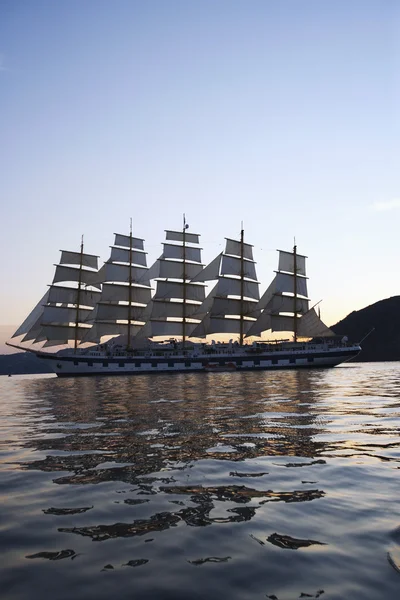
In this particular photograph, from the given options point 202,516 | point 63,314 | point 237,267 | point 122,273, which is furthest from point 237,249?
point 202,516

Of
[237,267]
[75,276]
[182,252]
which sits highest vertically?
[182,252]

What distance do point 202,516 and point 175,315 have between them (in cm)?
8443

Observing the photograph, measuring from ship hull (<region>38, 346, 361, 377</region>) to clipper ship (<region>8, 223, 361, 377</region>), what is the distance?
17cm

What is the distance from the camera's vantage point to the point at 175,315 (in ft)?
296

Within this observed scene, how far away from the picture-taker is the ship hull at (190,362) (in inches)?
3250

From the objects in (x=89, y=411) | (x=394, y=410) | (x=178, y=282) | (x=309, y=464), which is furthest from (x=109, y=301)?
(x=309, y=464)

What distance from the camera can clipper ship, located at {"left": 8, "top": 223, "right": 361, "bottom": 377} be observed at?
8325cm

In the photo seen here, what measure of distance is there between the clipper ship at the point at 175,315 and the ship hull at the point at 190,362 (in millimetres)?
173

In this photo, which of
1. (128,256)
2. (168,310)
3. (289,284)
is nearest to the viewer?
(168,310)

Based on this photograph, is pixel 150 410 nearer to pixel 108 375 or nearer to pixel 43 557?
pixel 43 557

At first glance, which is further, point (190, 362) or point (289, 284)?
Result: point (289, 284)

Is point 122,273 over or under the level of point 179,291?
over

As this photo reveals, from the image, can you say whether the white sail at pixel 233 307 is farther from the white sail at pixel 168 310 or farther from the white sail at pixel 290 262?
the white sail at pixel 290 262

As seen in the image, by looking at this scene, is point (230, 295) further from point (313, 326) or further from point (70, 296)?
point (70, 296)
